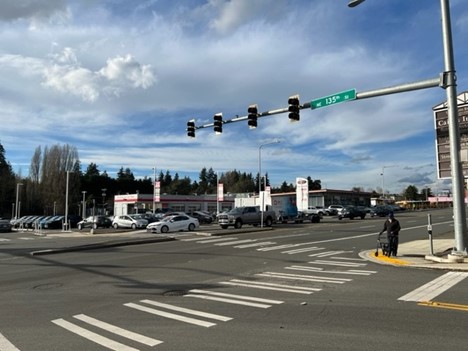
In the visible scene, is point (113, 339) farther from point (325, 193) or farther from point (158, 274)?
point (325, 193)

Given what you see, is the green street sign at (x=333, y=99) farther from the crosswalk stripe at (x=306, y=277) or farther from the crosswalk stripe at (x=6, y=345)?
the crosswalk stripe at (x=6, y=345)

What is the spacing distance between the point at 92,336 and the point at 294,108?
1510cm

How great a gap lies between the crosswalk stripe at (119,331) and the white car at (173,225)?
28808 mm

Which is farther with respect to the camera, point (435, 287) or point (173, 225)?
point (173, 225)

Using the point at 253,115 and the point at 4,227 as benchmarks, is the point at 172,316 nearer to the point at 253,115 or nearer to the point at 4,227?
the point at 253,115

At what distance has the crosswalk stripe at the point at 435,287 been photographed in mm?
9109

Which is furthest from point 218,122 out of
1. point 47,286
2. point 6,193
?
point 6,193

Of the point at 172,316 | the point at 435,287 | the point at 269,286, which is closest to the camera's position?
the point at 172,316

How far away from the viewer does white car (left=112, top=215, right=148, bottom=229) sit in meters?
46.2

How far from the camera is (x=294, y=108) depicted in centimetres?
1977

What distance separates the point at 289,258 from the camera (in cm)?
1689

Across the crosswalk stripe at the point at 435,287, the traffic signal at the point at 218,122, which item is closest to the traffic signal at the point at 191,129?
the traffic signal at the point at 218,122

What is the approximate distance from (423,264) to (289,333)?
9.71 metres

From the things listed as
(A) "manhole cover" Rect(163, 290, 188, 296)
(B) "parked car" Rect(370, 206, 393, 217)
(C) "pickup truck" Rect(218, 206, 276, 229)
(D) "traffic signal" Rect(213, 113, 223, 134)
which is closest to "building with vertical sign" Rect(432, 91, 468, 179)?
(D) "traffic signal" Rect(213, 113, 223, 134)
